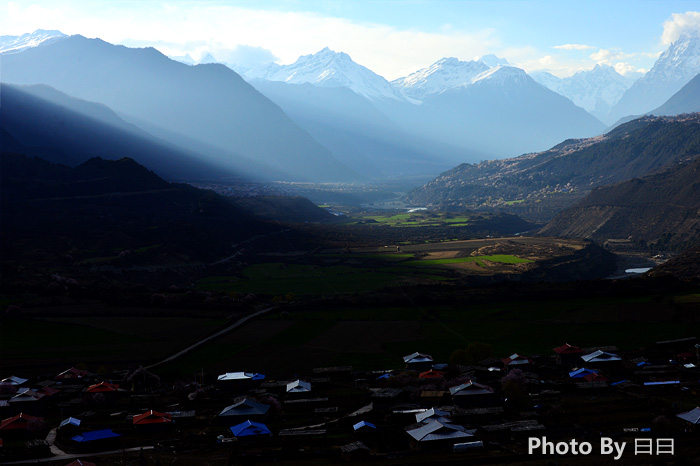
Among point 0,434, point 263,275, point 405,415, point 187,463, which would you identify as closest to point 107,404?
point 0,434

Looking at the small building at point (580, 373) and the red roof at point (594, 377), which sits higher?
the red roof at point (594, 377)

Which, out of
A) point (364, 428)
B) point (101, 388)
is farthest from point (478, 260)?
point (364, 428)

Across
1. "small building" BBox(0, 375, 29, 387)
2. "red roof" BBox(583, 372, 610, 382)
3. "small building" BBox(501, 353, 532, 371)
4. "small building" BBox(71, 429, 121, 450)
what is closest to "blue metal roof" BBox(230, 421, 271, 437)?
"small building" BBox(71, 429, 121, 450)

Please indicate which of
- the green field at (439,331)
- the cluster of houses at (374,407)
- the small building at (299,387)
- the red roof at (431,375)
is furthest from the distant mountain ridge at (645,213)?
the small building at (299,387)

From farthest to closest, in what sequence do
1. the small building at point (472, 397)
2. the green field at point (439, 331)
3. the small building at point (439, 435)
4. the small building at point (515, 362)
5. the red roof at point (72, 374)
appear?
the green field at point (439, 331) → the red roof at point (72, 374) → the small building at point (515, 362) → the small building at point (472, 397) → the small building at point (439, 435)

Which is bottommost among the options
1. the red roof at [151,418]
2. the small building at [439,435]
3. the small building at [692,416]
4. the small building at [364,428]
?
the red roof at [151,418]

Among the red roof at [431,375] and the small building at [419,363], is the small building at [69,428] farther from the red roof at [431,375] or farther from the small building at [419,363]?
the small building at [419,363]

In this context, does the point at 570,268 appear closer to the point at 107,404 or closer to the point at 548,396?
the point at 548,396

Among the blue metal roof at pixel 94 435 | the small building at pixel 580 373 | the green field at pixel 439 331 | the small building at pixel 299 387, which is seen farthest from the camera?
the green field at pixel 439 331
